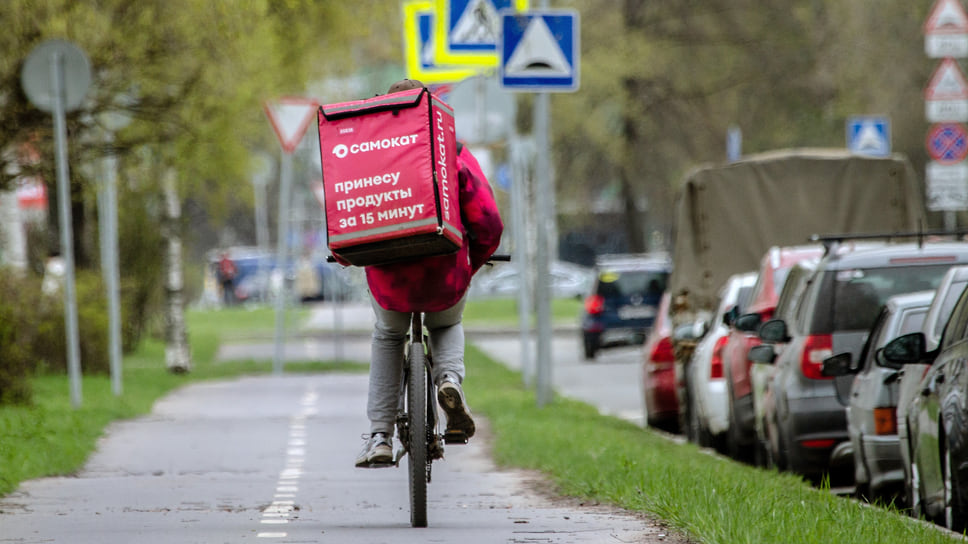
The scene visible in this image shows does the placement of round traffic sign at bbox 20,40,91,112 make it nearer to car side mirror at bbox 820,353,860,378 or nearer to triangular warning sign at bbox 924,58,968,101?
car side mirror at bbox 820,353,860,378

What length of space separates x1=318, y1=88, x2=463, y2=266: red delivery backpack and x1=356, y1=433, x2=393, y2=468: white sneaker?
3.01 ft

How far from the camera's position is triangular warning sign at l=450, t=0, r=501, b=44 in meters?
17.5

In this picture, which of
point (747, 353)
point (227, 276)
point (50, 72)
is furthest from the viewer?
point (227, 276)

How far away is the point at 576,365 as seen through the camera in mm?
30297

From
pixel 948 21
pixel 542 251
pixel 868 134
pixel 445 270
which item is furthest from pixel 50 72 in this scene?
pixel 868 134

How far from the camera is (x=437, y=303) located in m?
8.26

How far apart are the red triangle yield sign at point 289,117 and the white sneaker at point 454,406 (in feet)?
48.3

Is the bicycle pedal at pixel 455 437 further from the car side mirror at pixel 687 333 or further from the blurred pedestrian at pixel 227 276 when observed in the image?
the blurred pedestrian at pixel 227 276

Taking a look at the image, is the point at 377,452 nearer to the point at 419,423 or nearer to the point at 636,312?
the point at 419,423

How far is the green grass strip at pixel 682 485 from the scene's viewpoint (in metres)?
7.18

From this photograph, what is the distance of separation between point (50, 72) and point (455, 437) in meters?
8.26

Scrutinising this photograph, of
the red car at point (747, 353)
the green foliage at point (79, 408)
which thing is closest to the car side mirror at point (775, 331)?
the red car at point (747, 353)

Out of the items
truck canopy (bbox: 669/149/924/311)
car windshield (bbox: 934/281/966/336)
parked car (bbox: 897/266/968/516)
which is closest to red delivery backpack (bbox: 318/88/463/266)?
parked car (bbox: 897/266/968/516)

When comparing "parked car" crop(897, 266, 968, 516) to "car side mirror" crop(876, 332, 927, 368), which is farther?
"parked car" crop(897, 266, 968, 516)
